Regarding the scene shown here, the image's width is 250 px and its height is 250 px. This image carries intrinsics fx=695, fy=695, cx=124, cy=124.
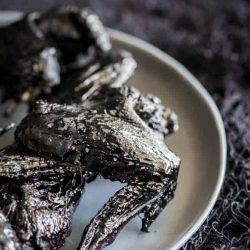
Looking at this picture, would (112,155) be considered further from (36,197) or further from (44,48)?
(44,48)

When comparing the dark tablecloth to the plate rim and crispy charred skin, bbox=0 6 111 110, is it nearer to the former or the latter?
the plate rim

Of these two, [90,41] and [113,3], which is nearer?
[90,41]

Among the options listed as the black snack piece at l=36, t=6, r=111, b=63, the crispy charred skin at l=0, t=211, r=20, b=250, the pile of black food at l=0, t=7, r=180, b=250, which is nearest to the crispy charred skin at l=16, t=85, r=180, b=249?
the pile of black food at l=0, t=7, r=180, b=250

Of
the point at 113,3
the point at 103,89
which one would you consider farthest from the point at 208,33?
the point at 103,89

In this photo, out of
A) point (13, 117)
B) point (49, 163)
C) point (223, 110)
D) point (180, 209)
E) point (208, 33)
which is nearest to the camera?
point (49, 163)

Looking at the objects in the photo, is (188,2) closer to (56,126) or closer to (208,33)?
(208,33)

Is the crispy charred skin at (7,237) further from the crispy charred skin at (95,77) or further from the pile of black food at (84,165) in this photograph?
the crispy charred skin at (95,77)

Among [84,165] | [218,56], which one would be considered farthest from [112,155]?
[218,56]
